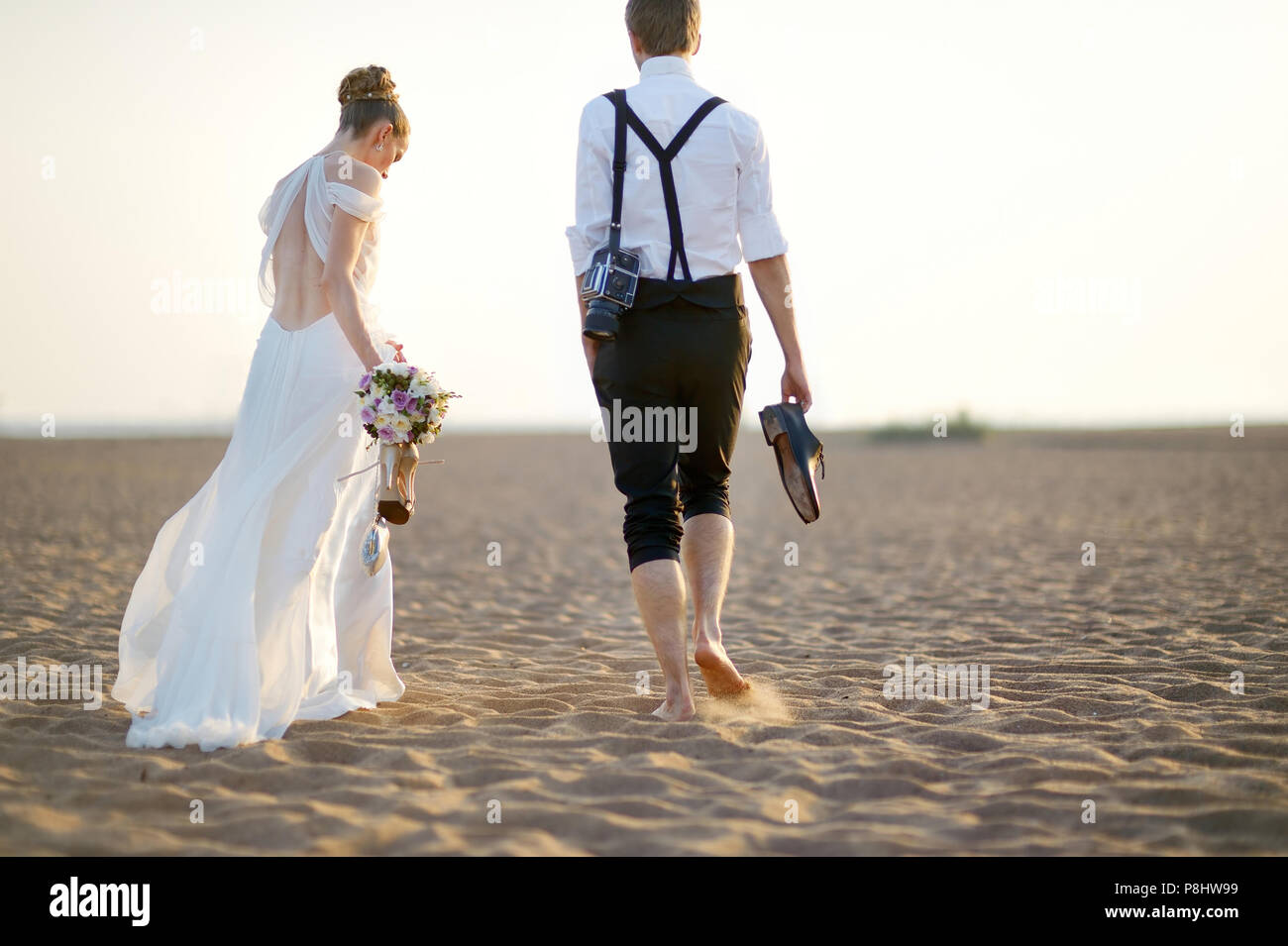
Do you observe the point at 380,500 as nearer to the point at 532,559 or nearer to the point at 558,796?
the point at 558,796

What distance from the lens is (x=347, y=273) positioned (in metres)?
3.87

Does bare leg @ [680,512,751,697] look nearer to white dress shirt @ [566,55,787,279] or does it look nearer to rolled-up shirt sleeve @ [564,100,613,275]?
white dress shirt @ [566,55,787,279]

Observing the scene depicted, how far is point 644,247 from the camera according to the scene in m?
3.55

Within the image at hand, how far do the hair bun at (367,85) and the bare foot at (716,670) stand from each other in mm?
2245

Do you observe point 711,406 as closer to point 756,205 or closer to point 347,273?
point 756,205

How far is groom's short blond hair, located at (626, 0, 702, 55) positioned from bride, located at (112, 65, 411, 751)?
951 millimetres

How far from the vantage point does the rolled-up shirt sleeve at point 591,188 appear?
140 inches

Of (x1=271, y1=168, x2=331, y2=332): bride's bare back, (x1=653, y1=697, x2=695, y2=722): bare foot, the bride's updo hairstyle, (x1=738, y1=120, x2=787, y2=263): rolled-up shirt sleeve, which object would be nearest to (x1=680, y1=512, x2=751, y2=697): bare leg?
(x1=653, y1=697, x2=695, y2=722): bare foot

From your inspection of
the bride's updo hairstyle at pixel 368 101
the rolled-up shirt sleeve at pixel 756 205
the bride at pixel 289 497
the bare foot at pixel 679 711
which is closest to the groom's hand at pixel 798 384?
the rolled-up shirt sleeve at pixel 756 205

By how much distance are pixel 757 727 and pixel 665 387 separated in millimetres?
1183

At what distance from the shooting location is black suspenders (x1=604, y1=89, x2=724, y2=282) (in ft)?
11.5

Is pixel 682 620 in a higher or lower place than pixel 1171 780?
higher

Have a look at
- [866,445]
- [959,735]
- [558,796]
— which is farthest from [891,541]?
[866,445]
